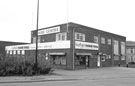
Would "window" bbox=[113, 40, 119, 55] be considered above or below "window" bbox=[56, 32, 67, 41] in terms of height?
below

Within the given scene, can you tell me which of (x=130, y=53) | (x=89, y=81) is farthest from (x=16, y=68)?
(x=130, y=53)

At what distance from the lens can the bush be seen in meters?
18.2

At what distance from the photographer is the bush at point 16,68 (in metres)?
18.2

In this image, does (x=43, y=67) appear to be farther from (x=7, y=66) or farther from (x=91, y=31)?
(x=91, y=31)

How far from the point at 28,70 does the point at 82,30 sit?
15.8 meters

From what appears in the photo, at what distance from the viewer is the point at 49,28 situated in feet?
111

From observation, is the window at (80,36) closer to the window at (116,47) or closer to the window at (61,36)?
the window at (61,36)

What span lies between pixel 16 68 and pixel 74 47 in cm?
1150

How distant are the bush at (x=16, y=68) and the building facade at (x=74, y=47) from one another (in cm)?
128

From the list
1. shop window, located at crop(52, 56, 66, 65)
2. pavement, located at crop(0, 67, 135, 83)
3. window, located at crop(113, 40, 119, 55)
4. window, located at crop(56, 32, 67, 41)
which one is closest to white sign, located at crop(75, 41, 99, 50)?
window, located at crop(56, 32, 67, 41)

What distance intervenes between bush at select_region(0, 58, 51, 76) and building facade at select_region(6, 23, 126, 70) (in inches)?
50.5

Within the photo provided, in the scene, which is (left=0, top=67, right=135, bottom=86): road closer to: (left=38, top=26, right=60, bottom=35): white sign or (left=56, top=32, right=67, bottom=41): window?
(left=56, top=32, right=67, bottom=41): window

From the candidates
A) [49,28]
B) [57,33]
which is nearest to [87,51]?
[57,33]

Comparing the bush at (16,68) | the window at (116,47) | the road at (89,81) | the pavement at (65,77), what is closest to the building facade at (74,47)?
the window at (116,47)
